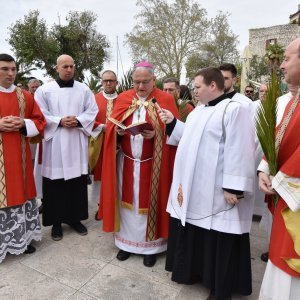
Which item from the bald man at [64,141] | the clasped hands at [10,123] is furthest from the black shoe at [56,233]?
the clasped hands at [10,123]

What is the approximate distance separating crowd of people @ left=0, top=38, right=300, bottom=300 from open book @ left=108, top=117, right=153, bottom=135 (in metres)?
0.01

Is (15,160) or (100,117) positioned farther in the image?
(100,117)

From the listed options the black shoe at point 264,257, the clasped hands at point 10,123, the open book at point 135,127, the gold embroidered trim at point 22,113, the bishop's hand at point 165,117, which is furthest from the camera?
the black shoe at point 264,257

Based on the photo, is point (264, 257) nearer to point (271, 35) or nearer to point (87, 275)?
point (87, 275)

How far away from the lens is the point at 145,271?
10.9 feet

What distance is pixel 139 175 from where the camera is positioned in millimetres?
3459

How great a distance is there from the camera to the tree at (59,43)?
26.4 metres

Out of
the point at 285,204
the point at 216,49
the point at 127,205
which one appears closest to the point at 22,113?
the point at 127,205

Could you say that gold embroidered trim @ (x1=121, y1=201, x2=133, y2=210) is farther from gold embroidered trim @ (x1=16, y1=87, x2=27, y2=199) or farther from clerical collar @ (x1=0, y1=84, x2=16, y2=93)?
clerical collar @ (x1=0, y1=84, x2=16, y2=93)

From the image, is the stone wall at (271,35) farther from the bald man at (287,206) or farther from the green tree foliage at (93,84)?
the bald man at (287,206)

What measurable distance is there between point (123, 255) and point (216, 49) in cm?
3776

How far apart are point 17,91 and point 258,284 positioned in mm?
3240

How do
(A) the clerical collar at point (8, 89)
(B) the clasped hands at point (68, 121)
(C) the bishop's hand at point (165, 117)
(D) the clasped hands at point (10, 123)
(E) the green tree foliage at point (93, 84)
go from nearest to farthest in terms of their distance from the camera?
(C) the bishop's hand at point (165, 117), (D) the clasped hands at point (10, 123), (A) the clerical collar at point (8, 89), (B) the clasped hands at point (68, 121), (E) the green tree foliage at point (93, 84)

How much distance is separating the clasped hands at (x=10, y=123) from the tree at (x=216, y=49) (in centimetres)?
3452
